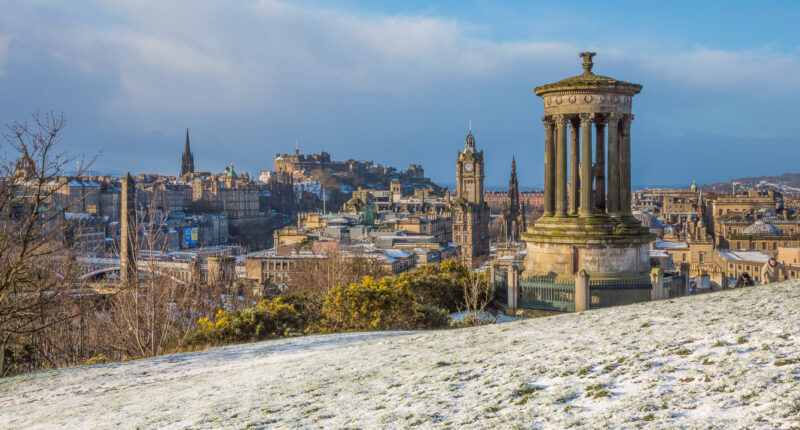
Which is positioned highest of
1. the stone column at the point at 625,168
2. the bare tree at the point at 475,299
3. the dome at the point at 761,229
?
the stone column at the point at 625,168

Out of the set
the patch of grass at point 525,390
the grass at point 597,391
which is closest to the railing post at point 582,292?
the patch of grass at point 525,390

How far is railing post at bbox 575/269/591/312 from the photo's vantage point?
15.6 m

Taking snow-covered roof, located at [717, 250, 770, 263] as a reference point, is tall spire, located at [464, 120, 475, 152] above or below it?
above

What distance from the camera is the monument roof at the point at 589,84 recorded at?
56.0 ft

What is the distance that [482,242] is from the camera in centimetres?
12569

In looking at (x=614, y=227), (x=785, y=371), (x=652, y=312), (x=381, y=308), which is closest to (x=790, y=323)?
(x=785, y=371)

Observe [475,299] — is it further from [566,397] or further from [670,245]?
[670,245]

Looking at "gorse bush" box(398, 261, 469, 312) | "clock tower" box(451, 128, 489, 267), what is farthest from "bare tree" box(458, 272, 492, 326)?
"clock tower" box(451, 128, 489, 267)

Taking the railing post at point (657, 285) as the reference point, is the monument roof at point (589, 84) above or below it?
above

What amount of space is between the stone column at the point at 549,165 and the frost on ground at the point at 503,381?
6.22 metres

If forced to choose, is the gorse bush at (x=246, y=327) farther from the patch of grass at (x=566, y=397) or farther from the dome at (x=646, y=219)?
the dome at (x=646, y=219)

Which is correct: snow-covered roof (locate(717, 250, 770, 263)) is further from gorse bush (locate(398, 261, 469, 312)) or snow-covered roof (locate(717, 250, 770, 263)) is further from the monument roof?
the monument roof

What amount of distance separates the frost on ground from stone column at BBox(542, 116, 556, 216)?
20.4 feet

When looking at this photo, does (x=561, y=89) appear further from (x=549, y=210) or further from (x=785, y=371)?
(x=785, y=371)
